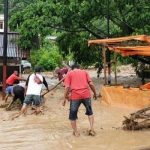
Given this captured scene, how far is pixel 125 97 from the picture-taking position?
16906 millimetres

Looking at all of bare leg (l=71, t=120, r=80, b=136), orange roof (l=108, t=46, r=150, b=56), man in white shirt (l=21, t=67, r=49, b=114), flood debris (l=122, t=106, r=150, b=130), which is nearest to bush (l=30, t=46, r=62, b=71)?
orange roof (l=108, t=46, r=150, b=56)

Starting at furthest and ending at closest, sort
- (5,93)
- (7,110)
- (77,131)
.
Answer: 1. (5,93)
2. (7,110)
3. (77,131)

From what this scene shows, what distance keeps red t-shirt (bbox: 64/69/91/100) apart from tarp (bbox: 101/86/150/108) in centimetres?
516

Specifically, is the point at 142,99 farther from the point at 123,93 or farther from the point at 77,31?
the point at 77,31

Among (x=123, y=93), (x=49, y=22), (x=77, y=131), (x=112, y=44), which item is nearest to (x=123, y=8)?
(x=49, y=22)

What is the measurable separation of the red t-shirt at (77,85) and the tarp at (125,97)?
16.9 feet

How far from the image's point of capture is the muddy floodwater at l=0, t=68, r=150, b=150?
33.3 ft

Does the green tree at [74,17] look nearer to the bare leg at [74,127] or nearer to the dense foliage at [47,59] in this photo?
the bare leg at [74,127]

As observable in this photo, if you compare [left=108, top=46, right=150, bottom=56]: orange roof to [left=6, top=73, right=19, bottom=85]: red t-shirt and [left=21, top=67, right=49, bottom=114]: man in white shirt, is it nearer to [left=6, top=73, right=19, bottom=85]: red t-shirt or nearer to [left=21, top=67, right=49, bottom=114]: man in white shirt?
[left=6, top=73, right=19, bottom=85]: red t-shirt

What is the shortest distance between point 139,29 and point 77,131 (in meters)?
12.1

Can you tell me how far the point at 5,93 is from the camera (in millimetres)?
18844

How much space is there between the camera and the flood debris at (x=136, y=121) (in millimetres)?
11695

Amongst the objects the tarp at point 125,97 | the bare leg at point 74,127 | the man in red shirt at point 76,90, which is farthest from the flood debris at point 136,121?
the tarp at point 125,97

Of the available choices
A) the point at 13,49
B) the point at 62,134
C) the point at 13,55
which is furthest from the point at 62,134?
the point at 13,49
